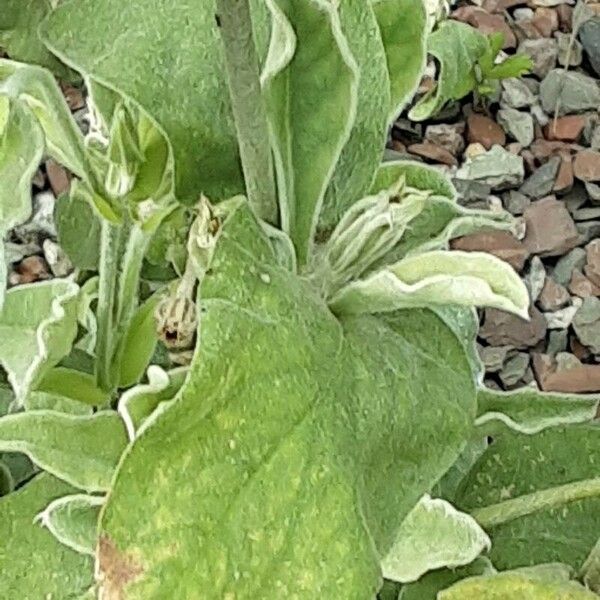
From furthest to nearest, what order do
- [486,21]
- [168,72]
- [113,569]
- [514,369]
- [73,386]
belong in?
[486,21] < [514,369] < [73,386] < [168,72] < [113,569]

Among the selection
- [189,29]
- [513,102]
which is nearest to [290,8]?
[189,29]

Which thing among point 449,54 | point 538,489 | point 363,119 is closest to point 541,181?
point 449,54

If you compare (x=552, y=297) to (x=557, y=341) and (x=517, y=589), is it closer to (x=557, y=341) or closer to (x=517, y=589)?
(x=557, y=341)

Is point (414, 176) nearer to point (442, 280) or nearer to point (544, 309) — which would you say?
point (442, 280)

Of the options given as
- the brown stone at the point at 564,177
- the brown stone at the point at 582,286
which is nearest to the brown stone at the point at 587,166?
the brown stone at the point at 564,177

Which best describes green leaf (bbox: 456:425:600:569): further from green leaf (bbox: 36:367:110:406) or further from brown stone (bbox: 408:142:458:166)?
brown stone (bbox: 408:142:458:166)

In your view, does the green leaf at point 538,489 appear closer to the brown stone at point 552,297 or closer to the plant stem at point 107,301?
the plant stem at point 107,301

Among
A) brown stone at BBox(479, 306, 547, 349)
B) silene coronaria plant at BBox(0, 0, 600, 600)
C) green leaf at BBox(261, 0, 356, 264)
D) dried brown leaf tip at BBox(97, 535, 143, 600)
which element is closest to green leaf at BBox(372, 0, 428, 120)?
silene coronaria plant at BBox(0, 0, 600, 600)
